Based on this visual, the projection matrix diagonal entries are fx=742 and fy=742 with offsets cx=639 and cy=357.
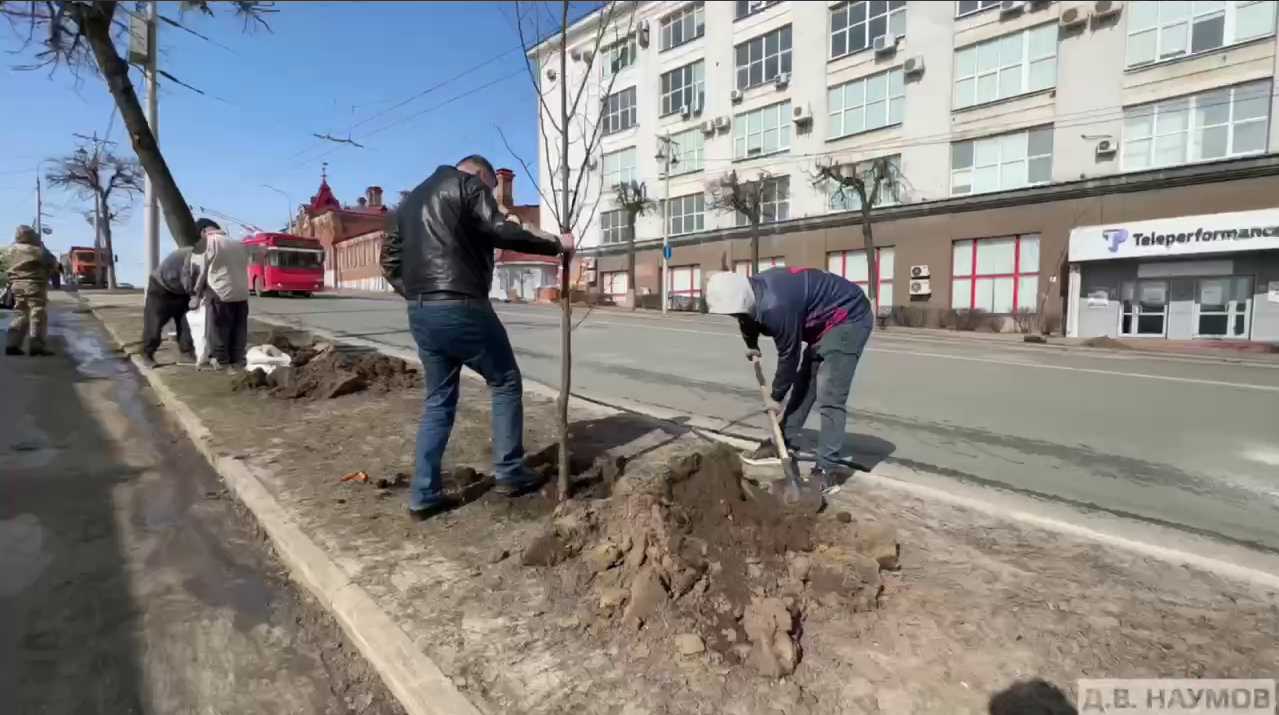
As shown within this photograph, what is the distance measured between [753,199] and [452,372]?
101ft

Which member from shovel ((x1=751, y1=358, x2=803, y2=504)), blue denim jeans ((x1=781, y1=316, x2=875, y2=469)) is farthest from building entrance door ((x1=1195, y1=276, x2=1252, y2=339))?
shovel ((x1=751, y1=358, x2=803, y2=504))

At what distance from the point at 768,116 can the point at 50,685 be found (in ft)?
118

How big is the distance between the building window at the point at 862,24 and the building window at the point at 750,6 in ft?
13.1

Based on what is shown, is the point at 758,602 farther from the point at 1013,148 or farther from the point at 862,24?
the point at 862,24

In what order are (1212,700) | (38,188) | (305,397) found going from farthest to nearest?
(38,188), (305,397), (1212,700)

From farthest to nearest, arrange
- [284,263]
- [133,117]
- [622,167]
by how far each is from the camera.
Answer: [622,167]
[284,263]
[133,117]

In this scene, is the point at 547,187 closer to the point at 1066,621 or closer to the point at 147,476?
the point at 147,476

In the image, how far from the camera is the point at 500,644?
2619 millimetres

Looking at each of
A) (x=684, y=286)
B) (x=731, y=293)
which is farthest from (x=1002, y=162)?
(x=731, y=293)

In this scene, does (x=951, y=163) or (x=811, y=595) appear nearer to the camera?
(x=811, y=595)

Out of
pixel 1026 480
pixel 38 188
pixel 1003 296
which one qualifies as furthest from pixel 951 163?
pixel 38 188

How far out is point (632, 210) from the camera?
4053 cm

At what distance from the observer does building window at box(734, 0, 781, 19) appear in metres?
34.9

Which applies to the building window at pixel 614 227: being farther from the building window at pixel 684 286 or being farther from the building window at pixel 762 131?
the building window at pixel 762 131
